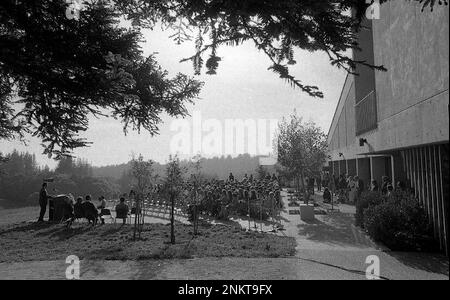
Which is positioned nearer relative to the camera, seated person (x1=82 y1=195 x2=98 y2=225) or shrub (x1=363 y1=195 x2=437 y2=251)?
shrub (x1=363 y1=195 x2=437 y2=251)

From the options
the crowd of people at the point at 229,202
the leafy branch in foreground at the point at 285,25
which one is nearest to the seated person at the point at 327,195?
the crowd of people at the point at 229,202

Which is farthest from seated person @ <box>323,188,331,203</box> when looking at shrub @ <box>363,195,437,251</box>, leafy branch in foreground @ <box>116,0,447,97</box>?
leafy branch in foreground @ <box>116,0,447,97</box>

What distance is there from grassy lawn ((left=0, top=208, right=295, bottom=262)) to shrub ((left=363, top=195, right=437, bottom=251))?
8.44ft

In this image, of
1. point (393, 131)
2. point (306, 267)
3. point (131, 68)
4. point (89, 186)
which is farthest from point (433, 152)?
point (89, 186)

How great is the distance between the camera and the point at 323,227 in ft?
44.5

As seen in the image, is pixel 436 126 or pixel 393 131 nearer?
pixel 436 126

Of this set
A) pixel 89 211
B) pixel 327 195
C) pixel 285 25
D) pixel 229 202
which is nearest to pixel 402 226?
pixel 285 25

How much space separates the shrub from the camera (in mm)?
8938

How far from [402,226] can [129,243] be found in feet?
26.8

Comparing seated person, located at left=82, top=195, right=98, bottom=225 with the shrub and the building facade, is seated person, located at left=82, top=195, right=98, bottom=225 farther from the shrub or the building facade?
the building facade

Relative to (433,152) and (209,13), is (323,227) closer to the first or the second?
(433,152)
